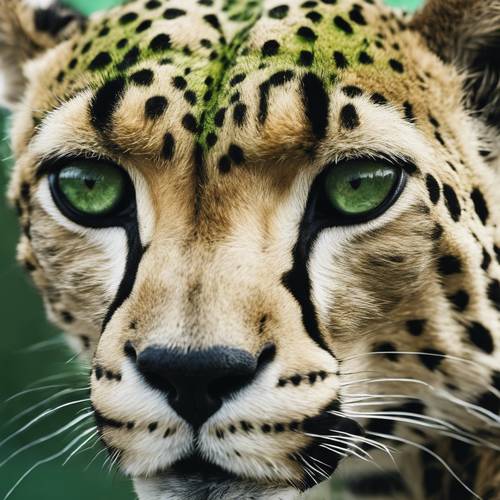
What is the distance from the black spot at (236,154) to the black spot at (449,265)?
18.7 inches

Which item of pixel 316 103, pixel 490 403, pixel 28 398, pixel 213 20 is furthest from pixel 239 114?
pixel 28 398

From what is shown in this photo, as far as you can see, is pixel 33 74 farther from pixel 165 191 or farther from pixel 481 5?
pixel 481 5

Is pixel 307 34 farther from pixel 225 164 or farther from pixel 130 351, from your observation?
pixel 130 351

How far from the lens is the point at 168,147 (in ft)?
5.96

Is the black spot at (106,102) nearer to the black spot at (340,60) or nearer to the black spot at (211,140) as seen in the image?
the black spot at (211,140)

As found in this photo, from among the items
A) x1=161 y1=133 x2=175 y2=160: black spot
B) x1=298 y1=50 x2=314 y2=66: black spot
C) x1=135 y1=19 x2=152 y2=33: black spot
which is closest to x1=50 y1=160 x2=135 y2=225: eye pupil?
x1=161 y1=133 x2=175 y2=160: black spot

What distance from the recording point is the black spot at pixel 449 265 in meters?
1.88

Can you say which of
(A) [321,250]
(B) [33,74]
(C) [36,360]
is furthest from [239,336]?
(C) [36,360]

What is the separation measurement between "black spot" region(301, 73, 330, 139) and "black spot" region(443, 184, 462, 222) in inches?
12.4

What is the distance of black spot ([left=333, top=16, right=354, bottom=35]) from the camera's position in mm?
1977

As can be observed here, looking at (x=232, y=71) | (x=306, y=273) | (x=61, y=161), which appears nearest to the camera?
(x=306, y=273)

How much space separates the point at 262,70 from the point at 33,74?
79 centimetres

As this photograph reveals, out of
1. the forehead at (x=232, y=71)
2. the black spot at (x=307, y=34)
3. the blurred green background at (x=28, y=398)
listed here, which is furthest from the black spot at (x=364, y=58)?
the blurred green background at (x=28, y=398)

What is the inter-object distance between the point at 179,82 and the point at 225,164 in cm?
22
